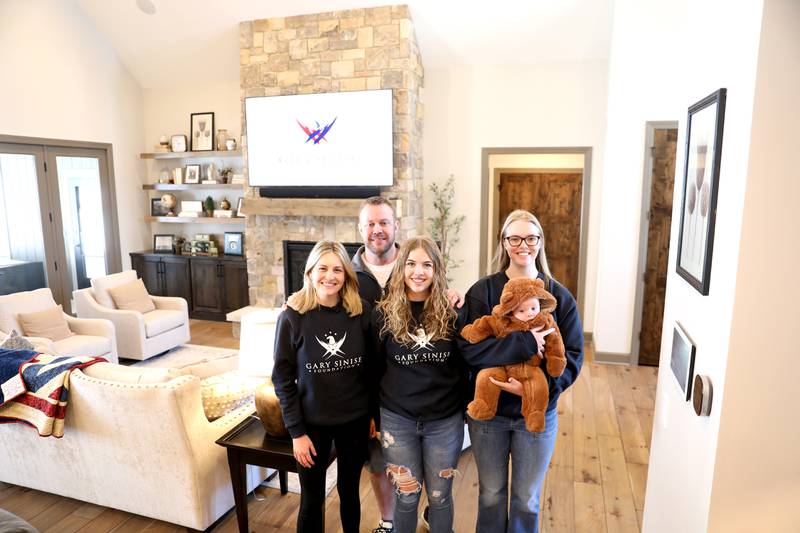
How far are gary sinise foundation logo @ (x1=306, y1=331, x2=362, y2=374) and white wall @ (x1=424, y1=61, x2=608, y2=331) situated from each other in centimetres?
412

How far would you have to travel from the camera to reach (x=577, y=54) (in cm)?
534

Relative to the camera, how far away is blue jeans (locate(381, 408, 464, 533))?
6.43 ft

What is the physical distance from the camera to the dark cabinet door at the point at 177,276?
6.74 m

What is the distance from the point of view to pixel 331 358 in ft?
6.57

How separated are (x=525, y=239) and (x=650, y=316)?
11.8ft

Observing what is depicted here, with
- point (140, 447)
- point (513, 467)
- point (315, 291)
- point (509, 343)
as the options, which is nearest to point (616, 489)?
point (513, 467)

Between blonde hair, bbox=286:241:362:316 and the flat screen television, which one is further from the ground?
the flat screen television

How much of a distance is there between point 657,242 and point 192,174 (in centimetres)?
557

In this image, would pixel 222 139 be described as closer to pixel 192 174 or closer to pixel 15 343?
pixel 192 174

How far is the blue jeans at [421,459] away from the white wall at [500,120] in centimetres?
406

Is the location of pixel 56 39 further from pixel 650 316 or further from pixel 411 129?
pixel 650 316

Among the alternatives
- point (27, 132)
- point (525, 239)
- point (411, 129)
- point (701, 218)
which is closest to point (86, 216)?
point (27, 132)

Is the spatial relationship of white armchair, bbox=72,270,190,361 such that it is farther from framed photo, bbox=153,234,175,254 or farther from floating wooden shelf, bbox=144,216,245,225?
framed photo, bbox=153,234,175,254

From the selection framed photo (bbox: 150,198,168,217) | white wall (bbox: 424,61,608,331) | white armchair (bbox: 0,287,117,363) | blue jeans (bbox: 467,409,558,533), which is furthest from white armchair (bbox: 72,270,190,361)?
blue jeans (bbox: 467,409,558,533)
